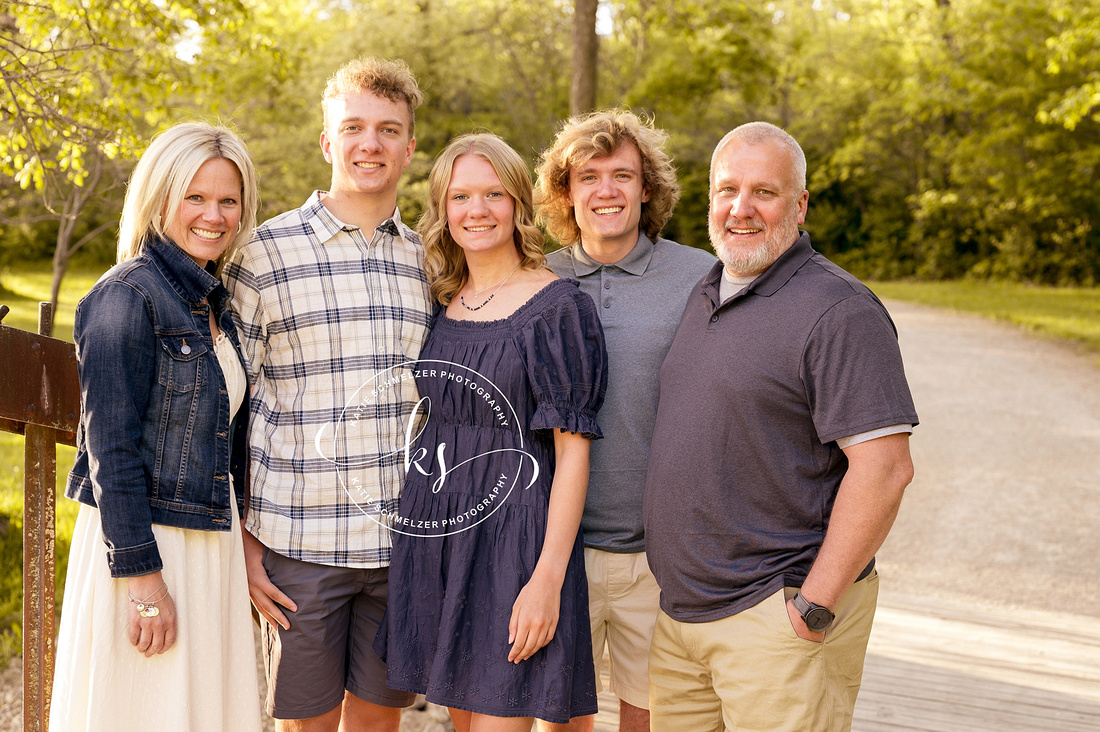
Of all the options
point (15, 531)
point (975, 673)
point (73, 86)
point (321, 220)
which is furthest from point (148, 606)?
point (15, 531)

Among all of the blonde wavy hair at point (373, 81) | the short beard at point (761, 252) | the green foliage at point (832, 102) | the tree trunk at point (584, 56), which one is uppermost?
the green foliage at point (832, 102)

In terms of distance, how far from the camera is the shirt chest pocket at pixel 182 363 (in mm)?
2283

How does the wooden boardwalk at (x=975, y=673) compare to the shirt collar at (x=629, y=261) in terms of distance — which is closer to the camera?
the shirt collar at (x=629, y=261)

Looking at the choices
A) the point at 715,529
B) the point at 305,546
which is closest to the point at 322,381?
the point at 305,546

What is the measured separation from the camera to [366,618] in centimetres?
279

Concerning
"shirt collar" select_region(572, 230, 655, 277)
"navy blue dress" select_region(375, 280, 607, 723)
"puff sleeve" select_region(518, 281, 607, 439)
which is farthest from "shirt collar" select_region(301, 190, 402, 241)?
"shirt collar" select_region(572, 230, 655, 277)

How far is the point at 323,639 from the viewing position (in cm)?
271

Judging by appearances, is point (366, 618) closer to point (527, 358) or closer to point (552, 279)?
point (527, 358)

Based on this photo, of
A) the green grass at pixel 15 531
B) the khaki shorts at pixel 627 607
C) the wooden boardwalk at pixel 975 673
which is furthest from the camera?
the green grass at pixel 15 531

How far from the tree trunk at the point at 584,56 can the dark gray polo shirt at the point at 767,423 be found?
20.2 feet

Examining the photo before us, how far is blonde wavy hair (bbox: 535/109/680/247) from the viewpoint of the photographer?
2.98 m

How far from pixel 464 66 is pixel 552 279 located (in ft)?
62.5

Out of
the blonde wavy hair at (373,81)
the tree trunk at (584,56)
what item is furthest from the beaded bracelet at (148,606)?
the tree trunk at (584,56)

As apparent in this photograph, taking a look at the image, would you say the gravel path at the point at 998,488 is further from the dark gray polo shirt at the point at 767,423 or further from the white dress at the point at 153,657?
the dark gray polo shirt at the point at 767,423
